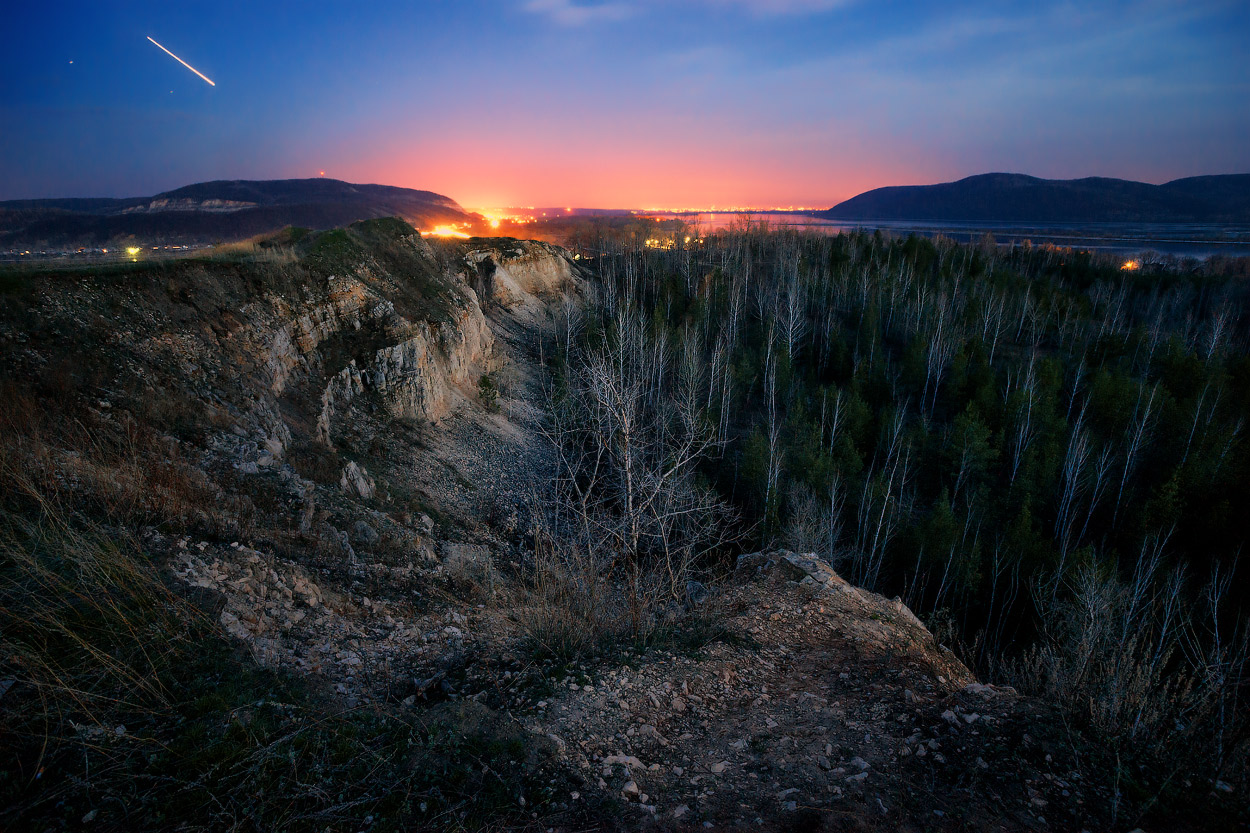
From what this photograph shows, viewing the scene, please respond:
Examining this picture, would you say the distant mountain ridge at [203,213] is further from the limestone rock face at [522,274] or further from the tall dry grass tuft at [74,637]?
the tall dry grass tuft at [74,637]

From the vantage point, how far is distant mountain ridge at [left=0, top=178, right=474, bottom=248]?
45.8 m

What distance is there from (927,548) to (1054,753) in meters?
17.3

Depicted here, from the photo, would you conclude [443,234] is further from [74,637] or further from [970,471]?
[74,637]

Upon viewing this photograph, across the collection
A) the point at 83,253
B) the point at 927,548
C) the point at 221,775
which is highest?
the point at 83,253

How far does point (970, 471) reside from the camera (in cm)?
2542

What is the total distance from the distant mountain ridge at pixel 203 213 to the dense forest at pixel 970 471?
134 feet

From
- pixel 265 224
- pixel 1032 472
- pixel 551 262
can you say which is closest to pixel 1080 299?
pixel 1032 472

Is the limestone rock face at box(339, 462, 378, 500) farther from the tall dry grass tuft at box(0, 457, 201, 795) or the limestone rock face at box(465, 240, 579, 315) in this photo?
the limestone rock face at box(465, 240, 579, 315)

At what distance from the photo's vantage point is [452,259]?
42.8 m

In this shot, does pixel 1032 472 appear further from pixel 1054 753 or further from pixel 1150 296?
pixel 1150 296

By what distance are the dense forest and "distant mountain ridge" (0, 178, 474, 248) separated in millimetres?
40799

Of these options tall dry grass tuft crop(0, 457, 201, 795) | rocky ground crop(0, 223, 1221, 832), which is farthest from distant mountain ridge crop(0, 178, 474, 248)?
tall dry grass tuft crop(0, 457, 201, 795)

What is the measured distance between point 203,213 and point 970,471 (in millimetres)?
86880

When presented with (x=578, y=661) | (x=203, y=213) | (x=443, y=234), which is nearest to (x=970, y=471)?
(x=578, y=661)
